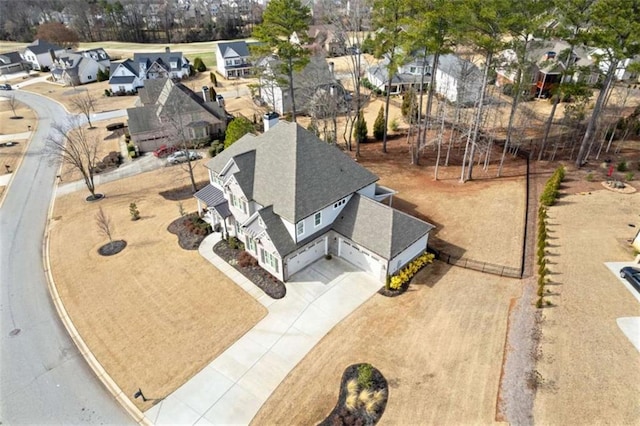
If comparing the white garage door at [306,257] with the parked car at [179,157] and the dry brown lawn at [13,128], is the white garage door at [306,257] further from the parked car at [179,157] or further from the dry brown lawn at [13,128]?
the dry brown lawn at [13,128]

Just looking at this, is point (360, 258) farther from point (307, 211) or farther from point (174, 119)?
point (174, 119)

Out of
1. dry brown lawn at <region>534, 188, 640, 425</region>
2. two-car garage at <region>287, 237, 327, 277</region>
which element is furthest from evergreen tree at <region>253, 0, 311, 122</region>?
dry brown lawn at <region>534, 188, 640, 425</region>

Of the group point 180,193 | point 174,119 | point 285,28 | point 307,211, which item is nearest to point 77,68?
point 174,119

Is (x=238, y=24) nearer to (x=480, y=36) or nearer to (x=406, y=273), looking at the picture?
(x=480, y=36)

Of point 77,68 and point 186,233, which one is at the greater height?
point 77,68

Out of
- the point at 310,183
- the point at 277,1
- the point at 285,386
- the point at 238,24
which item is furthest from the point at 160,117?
the point at 238,24

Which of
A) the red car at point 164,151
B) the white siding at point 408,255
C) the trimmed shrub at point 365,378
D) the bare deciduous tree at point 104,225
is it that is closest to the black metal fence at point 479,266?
the white siding at point 408,255

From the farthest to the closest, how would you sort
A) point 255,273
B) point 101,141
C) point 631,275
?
point 101,141, point 255,273, point 631,275
